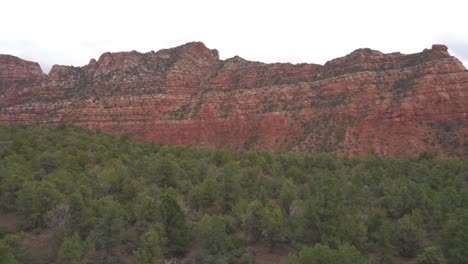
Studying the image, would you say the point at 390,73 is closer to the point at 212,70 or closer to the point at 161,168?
the point at 212,70

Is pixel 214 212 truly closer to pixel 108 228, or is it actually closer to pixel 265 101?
pixel 108 228

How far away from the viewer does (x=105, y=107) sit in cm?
8244

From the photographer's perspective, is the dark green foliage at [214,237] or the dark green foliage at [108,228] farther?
the dark green foliage at [214,237]

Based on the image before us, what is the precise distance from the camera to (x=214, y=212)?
30.9 metres

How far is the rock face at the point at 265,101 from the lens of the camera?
68.0 metres

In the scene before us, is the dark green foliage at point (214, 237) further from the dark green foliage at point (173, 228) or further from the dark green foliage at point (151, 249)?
the dark green foliage at point (151, 249)

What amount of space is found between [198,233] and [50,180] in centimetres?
1270

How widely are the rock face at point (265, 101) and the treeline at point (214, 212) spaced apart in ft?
99.1

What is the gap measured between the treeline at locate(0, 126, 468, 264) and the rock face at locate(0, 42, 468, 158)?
99.1ft

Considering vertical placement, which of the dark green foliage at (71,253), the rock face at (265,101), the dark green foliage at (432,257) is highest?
the rock face at (265,101)

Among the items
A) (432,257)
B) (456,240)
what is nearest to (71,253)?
(432,257)

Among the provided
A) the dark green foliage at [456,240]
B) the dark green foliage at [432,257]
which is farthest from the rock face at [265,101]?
the dark green foliage at [432,257]

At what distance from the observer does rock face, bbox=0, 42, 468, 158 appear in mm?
68000

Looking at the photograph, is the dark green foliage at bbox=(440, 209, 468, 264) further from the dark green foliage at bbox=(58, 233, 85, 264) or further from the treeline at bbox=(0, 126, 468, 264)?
the dark green foliage at bbox=(58, 233, 85, 264)
